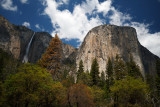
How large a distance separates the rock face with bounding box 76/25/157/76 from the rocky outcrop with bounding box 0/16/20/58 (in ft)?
167

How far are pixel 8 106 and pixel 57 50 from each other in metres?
13.0

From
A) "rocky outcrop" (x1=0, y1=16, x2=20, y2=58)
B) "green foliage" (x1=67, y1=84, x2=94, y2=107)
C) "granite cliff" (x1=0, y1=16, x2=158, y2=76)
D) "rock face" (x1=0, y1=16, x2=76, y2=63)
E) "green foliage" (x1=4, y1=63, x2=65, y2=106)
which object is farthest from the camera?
"rock face" (x1=0, y1=16, x2=76, y2=63)

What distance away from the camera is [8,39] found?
279ft

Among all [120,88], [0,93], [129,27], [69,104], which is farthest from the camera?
[129,27]

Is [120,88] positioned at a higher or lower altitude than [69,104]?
higher

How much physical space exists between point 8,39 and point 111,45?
246 ft

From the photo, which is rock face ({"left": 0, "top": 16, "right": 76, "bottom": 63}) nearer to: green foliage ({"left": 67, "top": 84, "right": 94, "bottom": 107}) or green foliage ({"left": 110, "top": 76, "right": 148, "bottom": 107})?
green foliage ({"left": 67, "top": 84, "right": 94, "bottom": 107})

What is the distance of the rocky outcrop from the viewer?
81906 mm

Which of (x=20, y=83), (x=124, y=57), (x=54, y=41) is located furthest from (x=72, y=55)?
(x=20, y=83)

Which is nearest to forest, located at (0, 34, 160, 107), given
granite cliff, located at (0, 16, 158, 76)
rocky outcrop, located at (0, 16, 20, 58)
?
granite cliff, located at (0, 16, 158, 76)

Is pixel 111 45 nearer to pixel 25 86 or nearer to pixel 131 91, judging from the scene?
pixel 131 91

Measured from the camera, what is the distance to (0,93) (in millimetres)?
10750

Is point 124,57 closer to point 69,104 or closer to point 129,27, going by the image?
point 129,27

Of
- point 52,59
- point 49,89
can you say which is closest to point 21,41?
→ point 52,59
